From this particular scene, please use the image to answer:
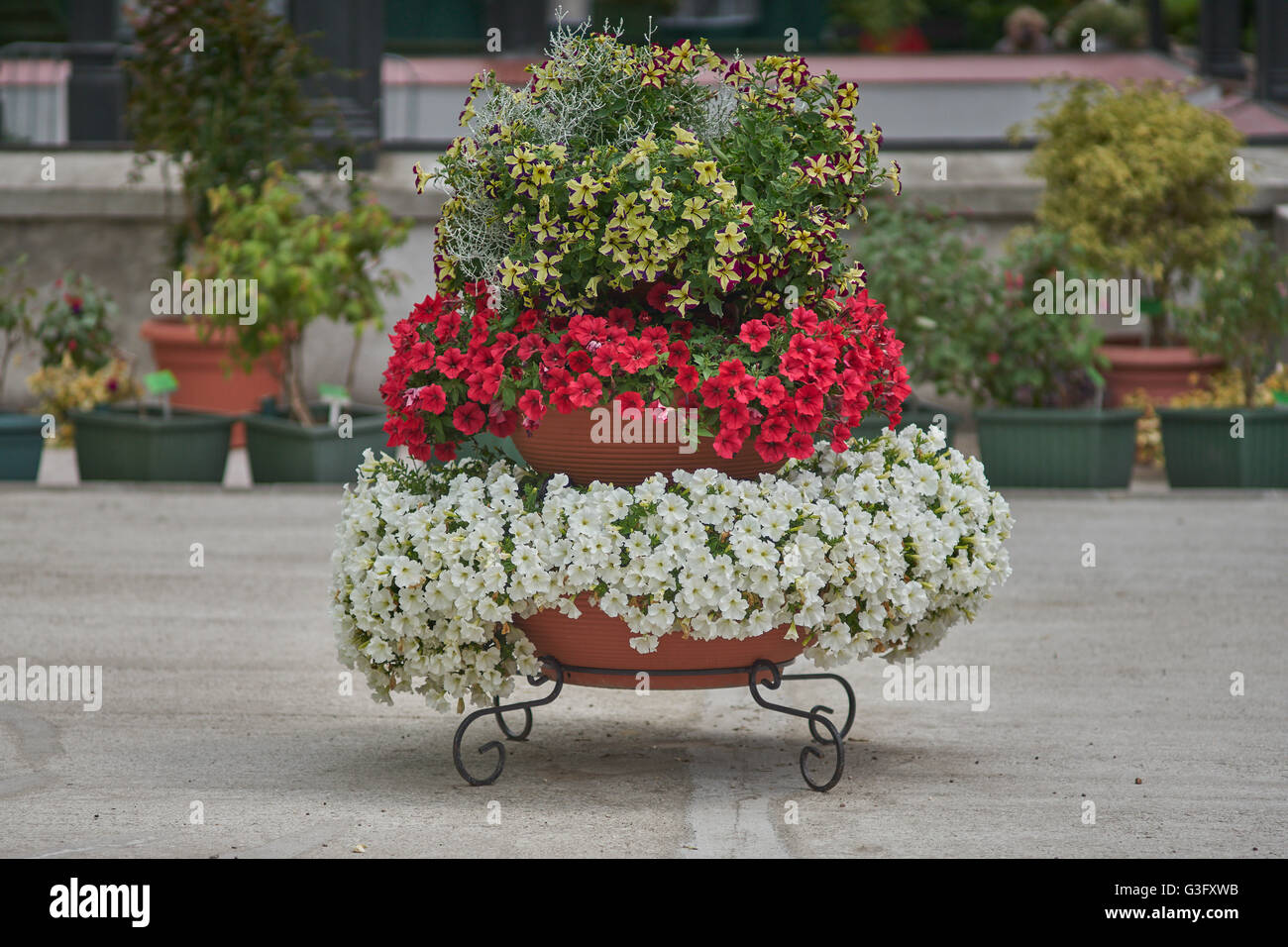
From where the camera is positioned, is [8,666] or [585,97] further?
[8,666]

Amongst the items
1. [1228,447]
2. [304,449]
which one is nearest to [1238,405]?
[1228,447]

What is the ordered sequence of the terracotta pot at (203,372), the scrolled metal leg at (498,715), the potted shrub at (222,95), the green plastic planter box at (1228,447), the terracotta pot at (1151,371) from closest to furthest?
the scrolled metal leg at (498,715), the green plastic planter box at (1228,447), the potted shrub at (222,95), the terracotta pot at (1151,371), the terracotta pot at (203,372)

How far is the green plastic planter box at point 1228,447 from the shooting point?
31.8 feet

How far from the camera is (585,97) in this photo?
463 cm

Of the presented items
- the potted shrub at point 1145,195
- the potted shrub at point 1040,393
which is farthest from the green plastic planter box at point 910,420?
the potted shrub at point 1145,195

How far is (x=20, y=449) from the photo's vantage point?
1005cm

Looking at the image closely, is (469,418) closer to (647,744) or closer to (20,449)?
(647,744)

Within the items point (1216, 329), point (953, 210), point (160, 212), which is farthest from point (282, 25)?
point (1216, 329)

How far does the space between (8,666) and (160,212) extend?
24.0 feet

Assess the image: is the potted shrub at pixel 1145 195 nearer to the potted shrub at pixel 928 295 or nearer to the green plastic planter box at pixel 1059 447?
the potted shrub at pixel 928 295

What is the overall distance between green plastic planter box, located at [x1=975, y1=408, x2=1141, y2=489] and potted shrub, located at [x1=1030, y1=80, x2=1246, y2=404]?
131cm

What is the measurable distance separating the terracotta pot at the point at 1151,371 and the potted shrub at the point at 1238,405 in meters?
0.68

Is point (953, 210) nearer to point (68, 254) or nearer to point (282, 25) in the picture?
point (282, 25)

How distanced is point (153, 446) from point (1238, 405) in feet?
20.2
